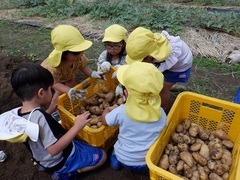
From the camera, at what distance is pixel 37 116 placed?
4.74 feet

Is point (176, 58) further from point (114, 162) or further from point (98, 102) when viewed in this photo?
point (114, 162)

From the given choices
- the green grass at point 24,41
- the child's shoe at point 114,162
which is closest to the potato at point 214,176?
the child's shoe at point 114,162

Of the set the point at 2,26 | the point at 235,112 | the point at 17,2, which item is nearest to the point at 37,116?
the point at 235,112

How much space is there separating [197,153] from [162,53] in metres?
0.85

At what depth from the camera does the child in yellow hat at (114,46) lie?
7.52 ft

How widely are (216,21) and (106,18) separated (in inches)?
92.8

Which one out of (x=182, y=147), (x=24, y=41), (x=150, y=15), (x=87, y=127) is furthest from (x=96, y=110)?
(x=150, y=15)

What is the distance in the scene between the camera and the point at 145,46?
1808mm

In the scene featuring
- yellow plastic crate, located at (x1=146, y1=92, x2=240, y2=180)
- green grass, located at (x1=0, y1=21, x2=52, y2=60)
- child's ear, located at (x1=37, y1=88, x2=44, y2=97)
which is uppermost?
child's ear, located at (x1=37, y1=88, x2=44, y2=97)

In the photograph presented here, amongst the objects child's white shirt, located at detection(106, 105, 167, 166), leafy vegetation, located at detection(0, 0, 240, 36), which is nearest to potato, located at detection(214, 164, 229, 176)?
child's white shirt, located at detection(106, 105, 167, 166)

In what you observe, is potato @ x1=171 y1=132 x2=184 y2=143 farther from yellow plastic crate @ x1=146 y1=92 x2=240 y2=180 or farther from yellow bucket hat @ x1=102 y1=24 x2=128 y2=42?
yellow bucket hat @ x1=102 y1=24 x2=128 y2=42

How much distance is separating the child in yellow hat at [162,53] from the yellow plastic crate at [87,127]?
54 centimetres

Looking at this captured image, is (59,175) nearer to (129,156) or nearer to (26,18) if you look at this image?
(129,156)

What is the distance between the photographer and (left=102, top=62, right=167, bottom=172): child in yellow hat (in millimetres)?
1350
